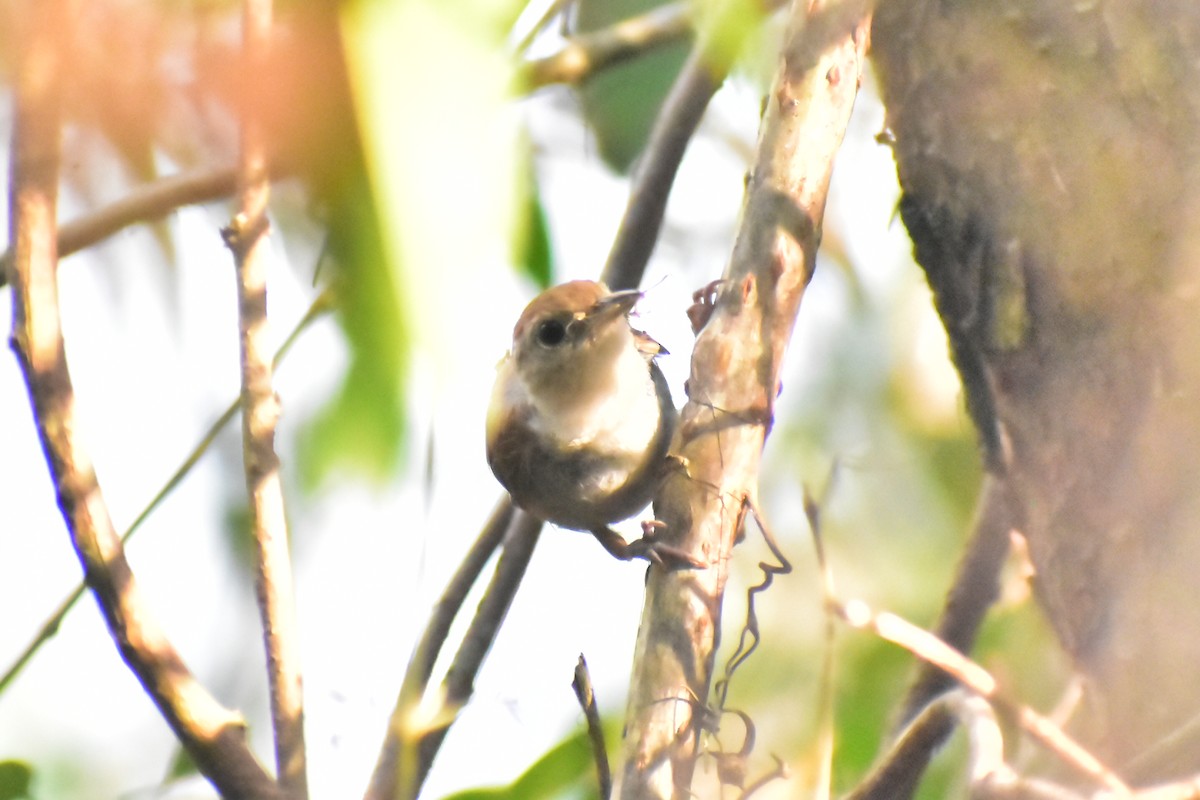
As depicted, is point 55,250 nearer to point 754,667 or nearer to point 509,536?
point 509,536

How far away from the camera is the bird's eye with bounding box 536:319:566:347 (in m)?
2.52

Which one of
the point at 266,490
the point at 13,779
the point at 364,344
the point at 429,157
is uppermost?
the point at 429,157

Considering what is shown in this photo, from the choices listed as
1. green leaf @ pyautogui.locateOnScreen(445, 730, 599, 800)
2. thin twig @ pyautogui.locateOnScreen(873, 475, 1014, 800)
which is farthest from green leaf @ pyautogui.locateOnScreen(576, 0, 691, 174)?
green leaf @ pyautogui.locateOnScreen(445, 730, 599, 800)

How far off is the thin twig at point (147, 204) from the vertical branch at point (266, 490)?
0.50 m

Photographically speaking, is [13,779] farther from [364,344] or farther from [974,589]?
[974,589]

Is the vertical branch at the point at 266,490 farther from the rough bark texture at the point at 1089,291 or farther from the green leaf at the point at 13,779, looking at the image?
the rough bark texture at the point at 1089,291

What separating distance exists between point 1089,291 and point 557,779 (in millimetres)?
1184

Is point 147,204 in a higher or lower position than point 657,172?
higher

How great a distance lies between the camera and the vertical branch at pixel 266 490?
1463 mm

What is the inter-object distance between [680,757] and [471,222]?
2.20ft

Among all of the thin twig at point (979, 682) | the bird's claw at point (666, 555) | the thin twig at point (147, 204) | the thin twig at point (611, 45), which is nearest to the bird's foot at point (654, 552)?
the bird's claw at point (666, 555)

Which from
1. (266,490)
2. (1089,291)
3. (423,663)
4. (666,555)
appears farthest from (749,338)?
(423,663)

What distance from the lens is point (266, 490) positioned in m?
1.51

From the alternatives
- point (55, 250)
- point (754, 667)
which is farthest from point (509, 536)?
point (55, 250)
